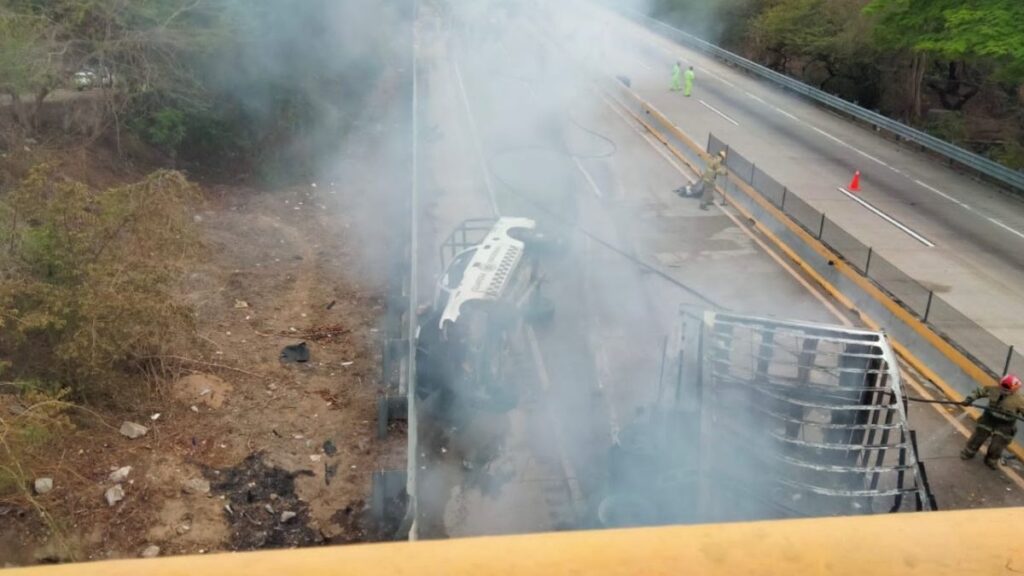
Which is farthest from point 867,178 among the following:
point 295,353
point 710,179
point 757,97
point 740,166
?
point 295,353

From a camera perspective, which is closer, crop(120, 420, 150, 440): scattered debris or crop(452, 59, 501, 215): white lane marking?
crop(120, 420, 150, 440): scattered debris

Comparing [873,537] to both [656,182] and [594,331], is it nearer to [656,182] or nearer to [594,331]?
[594,331]

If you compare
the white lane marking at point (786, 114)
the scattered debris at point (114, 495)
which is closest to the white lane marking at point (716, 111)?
the white lane marking at point (786, 114)

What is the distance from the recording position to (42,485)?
5.35m

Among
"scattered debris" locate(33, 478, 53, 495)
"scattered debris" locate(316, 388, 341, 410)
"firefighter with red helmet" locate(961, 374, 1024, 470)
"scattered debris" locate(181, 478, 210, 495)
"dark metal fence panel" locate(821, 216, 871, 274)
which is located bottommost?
"scattered debris" locate(181, 478, 210, 495)

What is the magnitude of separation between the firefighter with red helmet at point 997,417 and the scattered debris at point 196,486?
18.1 feet

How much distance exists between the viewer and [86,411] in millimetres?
6004

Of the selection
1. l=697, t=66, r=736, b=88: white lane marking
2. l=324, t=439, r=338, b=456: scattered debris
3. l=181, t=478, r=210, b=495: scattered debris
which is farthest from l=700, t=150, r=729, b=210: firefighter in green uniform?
l=697, t=66, r=736, b=88: white lane marking

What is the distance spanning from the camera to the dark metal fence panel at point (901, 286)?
7.93 metres

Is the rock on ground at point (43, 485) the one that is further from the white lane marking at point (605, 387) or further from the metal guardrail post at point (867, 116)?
the metal guardrail post at point (867, 116)

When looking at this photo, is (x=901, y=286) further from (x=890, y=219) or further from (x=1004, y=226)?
(x=1004, y=226)

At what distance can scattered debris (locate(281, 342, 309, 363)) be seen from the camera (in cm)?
739

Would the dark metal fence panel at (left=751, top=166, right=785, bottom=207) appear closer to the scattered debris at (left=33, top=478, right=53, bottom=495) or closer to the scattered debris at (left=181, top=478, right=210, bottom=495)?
the scattered debris at (left=181, top=478, right=210, bottom=495)

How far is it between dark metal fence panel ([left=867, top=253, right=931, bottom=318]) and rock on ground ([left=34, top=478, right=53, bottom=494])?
777 centimetres
